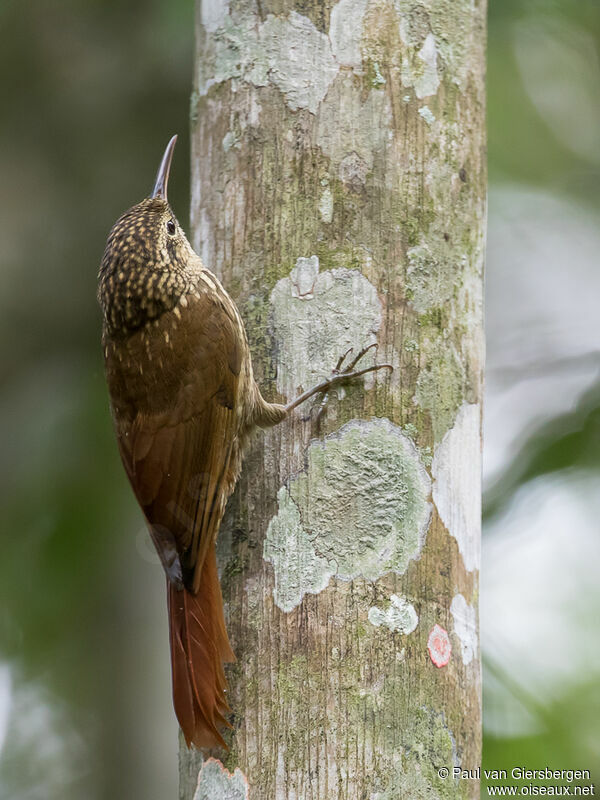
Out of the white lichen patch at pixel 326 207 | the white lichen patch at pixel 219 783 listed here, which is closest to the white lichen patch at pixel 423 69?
the white lichen patch at pixel 326 207

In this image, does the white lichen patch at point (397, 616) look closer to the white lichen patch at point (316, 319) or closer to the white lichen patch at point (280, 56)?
the white lichen patch at point (316, 319)

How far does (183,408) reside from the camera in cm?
255

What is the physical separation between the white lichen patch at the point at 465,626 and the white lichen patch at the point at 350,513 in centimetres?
14

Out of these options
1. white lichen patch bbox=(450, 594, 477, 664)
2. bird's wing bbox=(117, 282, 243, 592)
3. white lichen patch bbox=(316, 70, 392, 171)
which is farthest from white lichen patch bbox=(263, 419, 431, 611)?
white lichen patch bbox=(316, 70, 392, 171)

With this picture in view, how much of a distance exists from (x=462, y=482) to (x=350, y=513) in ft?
0.93

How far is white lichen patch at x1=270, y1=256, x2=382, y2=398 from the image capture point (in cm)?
221

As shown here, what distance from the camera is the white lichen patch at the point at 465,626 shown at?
206 centimetres

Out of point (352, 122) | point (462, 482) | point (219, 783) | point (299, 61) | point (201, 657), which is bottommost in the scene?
point (219, 783)

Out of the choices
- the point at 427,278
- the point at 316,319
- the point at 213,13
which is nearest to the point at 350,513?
the point at 316,319

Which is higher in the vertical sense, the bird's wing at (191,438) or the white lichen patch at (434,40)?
the white lichen patch at (434,40)

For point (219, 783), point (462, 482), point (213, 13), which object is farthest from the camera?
point (213, 13)

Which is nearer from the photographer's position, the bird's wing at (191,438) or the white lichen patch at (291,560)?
the white lichen patch at (291,560)

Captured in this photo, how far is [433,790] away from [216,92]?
5.37 feet

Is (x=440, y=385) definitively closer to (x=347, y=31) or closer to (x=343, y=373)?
(x=343, y=373)
